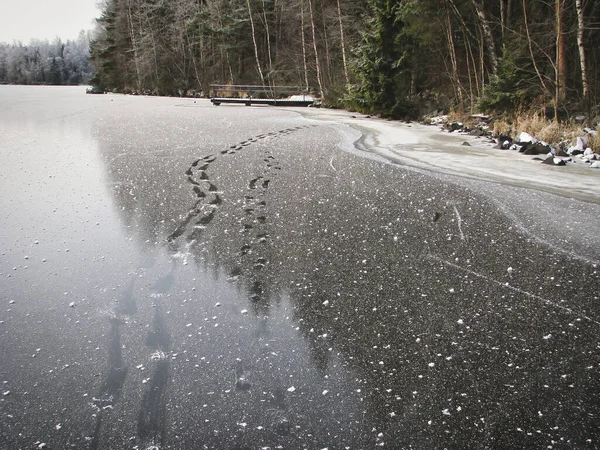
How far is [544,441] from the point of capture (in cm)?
165

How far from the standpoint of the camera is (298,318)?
2.56 meters

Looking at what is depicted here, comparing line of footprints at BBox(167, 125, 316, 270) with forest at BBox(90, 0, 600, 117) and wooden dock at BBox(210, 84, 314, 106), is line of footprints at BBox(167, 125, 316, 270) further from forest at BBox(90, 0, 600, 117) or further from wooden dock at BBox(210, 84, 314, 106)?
wooden dock at BBox(210, 84, 314, 106)

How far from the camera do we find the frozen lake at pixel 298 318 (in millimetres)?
1758

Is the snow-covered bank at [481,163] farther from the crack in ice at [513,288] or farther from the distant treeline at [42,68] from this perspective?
the distant treeline at [42,68]

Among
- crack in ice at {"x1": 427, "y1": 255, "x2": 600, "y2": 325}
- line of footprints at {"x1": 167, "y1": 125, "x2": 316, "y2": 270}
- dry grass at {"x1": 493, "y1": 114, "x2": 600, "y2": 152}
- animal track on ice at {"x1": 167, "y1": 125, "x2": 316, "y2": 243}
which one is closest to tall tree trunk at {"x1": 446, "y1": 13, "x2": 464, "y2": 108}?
dry grass at {"x1": 493, "y1": 114, "x2": 600, "y2": 152}

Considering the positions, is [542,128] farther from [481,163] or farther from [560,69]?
[481,163]

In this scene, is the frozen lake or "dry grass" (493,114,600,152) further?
"dry grass" (493,114,600,152)

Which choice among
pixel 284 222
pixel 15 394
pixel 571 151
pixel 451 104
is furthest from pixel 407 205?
pixel 451 104

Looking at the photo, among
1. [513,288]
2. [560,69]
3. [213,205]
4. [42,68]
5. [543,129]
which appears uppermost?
[42,68]

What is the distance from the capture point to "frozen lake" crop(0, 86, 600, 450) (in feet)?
5.77

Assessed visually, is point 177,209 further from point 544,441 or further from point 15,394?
point 544,441

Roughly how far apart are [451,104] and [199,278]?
46.1 ft

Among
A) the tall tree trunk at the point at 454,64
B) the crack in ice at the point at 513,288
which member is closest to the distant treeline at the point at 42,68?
the tall tree trunk at the point at 454,64

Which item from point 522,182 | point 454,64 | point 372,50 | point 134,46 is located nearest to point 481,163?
point 522,182
